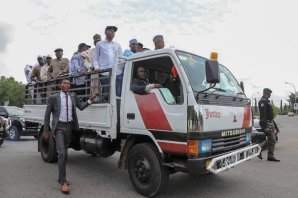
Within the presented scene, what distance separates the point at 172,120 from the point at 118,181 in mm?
2194

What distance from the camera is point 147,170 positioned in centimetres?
564

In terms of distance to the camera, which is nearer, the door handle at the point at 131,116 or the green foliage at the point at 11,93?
A: the door handle at the point at 131,116

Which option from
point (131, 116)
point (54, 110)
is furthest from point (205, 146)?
point (54, 110)

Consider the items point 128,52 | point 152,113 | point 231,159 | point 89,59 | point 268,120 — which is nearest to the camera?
point 231,159

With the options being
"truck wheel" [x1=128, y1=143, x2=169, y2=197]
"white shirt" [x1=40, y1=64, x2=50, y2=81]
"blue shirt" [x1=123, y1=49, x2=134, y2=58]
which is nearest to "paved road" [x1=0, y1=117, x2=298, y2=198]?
"truck wheel" [x1=128, y1=143, x2=169, y2=197]

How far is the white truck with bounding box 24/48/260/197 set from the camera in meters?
5.06

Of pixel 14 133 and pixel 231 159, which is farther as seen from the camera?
pixel 14 133

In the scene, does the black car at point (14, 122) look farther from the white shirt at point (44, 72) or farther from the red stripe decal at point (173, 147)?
the red stripe decal at point (173, 147)

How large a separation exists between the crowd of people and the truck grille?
2124 millimetres

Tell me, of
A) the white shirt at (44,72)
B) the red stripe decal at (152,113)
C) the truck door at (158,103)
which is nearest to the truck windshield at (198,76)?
the truck door at (158,103)

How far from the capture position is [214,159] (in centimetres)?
503

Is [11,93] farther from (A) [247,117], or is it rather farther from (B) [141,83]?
(A) [247,117]

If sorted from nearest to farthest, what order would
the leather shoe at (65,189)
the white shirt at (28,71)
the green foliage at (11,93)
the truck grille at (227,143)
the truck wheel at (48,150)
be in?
the truck grille at (227,143)
the leather shoe at (65,189)
the truck wheel at (48,150)
the white shirt at (28,71)
the green foliage at (11,93)

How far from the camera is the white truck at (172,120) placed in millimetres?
5059
